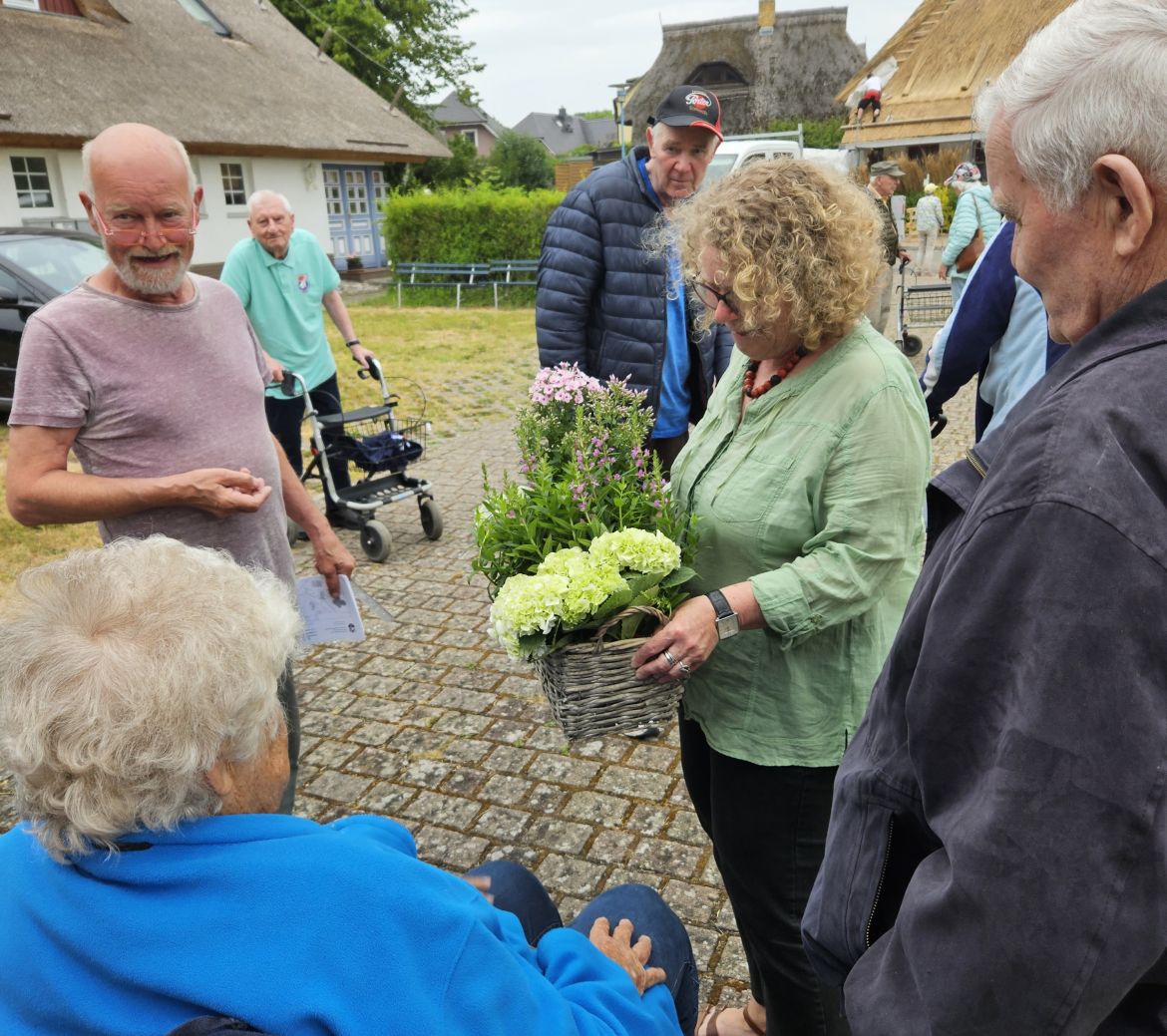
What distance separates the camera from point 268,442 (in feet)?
9.49

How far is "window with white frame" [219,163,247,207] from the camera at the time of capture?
23.1m

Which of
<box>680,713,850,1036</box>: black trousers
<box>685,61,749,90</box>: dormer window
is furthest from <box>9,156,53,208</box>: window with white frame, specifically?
<box>685,61,749,90</box>: dormer window

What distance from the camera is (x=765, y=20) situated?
42.8 m

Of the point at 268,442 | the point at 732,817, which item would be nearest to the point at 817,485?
the point at 732,817

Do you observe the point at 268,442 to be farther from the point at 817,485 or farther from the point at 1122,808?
the point at 1122,808

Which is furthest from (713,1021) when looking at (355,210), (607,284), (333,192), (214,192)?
(355,210)

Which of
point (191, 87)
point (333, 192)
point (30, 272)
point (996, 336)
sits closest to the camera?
point (996, 336)

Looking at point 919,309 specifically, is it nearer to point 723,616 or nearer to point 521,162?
point 723,616

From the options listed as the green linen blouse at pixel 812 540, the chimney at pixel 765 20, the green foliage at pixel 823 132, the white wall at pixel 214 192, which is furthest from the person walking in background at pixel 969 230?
the chimney at pixel 765 20

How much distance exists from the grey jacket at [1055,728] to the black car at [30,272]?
990 centimetres

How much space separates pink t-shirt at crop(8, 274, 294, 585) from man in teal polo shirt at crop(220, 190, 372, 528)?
3.20m

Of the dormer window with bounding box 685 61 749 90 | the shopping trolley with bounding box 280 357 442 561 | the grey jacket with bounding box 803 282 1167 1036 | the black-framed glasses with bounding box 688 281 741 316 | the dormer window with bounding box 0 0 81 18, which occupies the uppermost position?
the dormer window with bounding box 685 61 749 90

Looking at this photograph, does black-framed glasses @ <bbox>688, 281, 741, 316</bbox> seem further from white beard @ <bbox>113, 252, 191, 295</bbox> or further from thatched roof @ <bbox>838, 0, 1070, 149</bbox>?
thatched roof @ <bbox>838, 0, 1070, 149</bbox>

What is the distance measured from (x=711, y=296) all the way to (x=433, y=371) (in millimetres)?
11269
